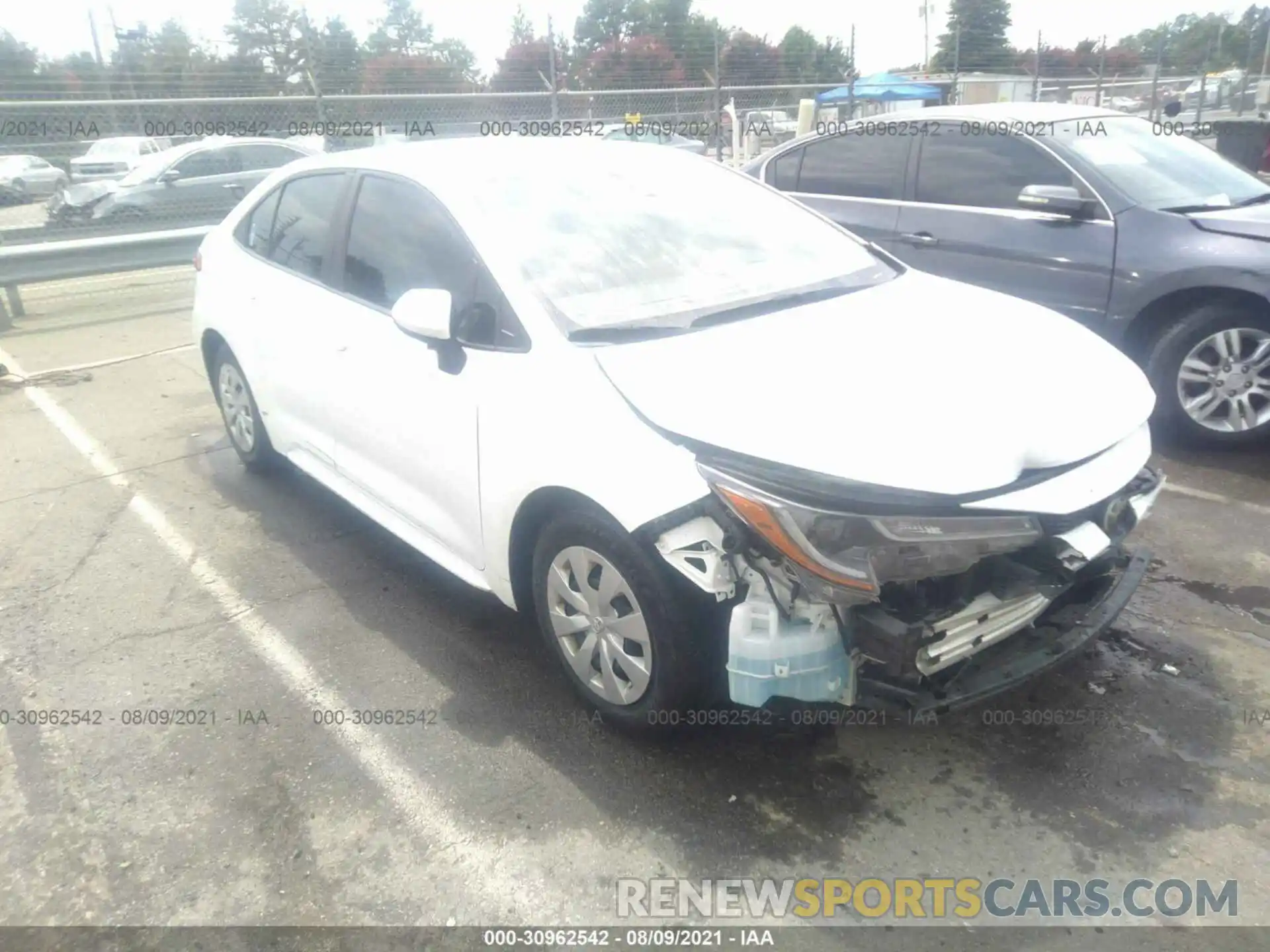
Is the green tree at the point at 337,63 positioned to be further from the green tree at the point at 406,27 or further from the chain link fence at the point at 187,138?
the green tree at the point at 406,27

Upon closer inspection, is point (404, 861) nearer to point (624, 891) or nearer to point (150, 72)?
point (624, 891)

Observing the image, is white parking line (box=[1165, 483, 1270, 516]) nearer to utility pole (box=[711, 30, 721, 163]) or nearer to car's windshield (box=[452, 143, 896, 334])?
car's windshield (box=[452, 143, 896, 334])

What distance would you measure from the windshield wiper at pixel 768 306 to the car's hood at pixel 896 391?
52mm

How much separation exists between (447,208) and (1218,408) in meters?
3.94

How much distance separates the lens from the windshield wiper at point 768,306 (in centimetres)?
311

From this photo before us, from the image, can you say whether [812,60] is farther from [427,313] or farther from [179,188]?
[427,313]

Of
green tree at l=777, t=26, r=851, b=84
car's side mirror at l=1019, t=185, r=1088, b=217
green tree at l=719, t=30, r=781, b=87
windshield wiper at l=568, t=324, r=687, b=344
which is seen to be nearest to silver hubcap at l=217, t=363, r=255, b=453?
windshield wiper at l=568, t=324, r=687, b=344

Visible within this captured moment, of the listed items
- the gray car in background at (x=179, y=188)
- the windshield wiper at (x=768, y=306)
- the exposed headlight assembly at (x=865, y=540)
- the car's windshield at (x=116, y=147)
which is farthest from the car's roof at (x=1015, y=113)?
the car's windshield at (x=116, y=147)

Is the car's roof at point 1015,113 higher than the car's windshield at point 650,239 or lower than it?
higher

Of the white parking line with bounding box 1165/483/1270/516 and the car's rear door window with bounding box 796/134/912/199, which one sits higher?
the car's rear door window with bounding box 796/134/912/199

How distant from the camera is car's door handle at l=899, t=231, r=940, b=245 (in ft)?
18.9

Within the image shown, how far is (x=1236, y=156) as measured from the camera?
12211mm

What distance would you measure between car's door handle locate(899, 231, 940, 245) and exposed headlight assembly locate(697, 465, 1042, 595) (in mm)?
3802

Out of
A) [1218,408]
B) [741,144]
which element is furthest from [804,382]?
[741,144]
